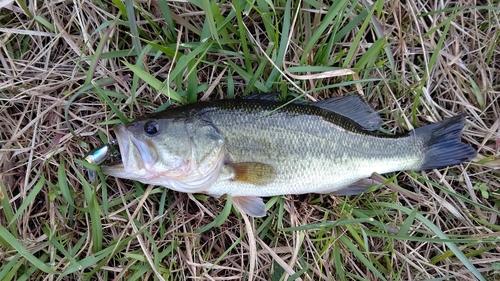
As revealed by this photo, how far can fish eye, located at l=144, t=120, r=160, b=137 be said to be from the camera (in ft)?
7.85

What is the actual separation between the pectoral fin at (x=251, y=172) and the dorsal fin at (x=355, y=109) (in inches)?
24.7

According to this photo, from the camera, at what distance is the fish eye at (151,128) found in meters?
2.39

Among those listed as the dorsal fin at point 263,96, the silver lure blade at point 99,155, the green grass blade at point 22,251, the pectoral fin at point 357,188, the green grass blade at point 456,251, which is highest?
the dorsal fin at point 263,96

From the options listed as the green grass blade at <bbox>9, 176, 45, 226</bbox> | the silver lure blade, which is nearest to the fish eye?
the silver lure blade

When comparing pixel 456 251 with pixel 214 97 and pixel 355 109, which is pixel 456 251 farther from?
pixel 214 97

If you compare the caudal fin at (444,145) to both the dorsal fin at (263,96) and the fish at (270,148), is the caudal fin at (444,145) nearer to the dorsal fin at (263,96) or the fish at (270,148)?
the fish at (270,148)

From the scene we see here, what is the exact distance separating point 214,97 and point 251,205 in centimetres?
A: 86

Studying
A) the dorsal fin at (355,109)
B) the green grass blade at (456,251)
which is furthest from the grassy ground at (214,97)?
the dorsal fin at (355,109)

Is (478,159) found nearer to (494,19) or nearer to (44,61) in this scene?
(494,19)

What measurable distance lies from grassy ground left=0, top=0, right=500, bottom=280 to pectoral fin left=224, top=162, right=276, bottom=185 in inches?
12.6

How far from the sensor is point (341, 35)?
2.79 m

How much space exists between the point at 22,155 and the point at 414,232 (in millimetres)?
2979

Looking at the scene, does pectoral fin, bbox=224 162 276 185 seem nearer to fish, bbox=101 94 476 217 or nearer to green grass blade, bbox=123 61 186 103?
fish, bbox=101 94 476 217

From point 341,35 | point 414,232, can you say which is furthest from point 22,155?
point 414,232
